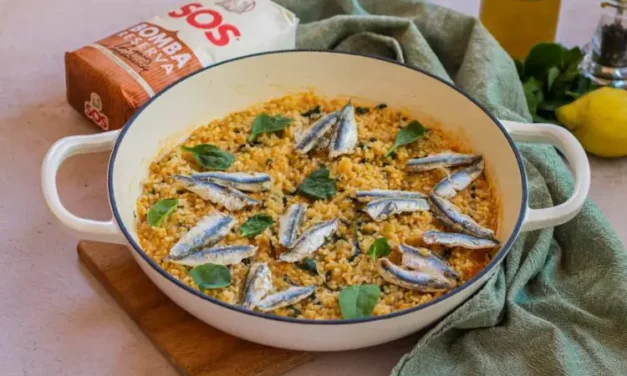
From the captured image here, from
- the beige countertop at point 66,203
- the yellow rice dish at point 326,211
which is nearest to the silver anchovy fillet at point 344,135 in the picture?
the yellow rice dish at point 326,211

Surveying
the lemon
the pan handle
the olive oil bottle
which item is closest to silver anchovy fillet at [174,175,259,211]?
the pan handle

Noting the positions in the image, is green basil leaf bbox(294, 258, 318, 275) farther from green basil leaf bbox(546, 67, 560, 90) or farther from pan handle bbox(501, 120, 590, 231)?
green basil leaf bbox(546, 67, 560, 90)

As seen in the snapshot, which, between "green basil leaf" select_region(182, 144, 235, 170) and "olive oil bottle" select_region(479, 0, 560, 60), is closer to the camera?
"green basil leaf" select_region(182, 144, 235, 170)

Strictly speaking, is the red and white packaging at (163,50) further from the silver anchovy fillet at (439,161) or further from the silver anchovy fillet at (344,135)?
the silver anchovy fillet at (439,161)

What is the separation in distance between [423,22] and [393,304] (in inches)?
26.8

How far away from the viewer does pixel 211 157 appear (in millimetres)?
1183

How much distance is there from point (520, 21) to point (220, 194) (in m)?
0.72

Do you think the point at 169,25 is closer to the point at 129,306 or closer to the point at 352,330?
the point at 129,306

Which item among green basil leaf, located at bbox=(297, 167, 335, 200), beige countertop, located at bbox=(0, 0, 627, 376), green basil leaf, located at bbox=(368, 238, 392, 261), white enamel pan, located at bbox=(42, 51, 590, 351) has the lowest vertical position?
beige countertop, located at bbox=(0, 0, 627, 376)

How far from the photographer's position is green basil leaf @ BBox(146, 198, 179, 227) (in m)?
1.07

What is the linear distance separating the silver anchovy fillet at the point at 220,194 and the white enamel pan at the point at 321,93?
90 millimetres

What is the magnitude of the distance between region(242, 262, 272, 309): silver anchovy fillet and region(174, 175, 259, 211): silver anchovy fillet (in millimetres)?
128

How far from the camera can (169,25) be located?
4.45 feet

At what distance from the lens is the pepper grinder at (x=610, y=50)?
140 cm
